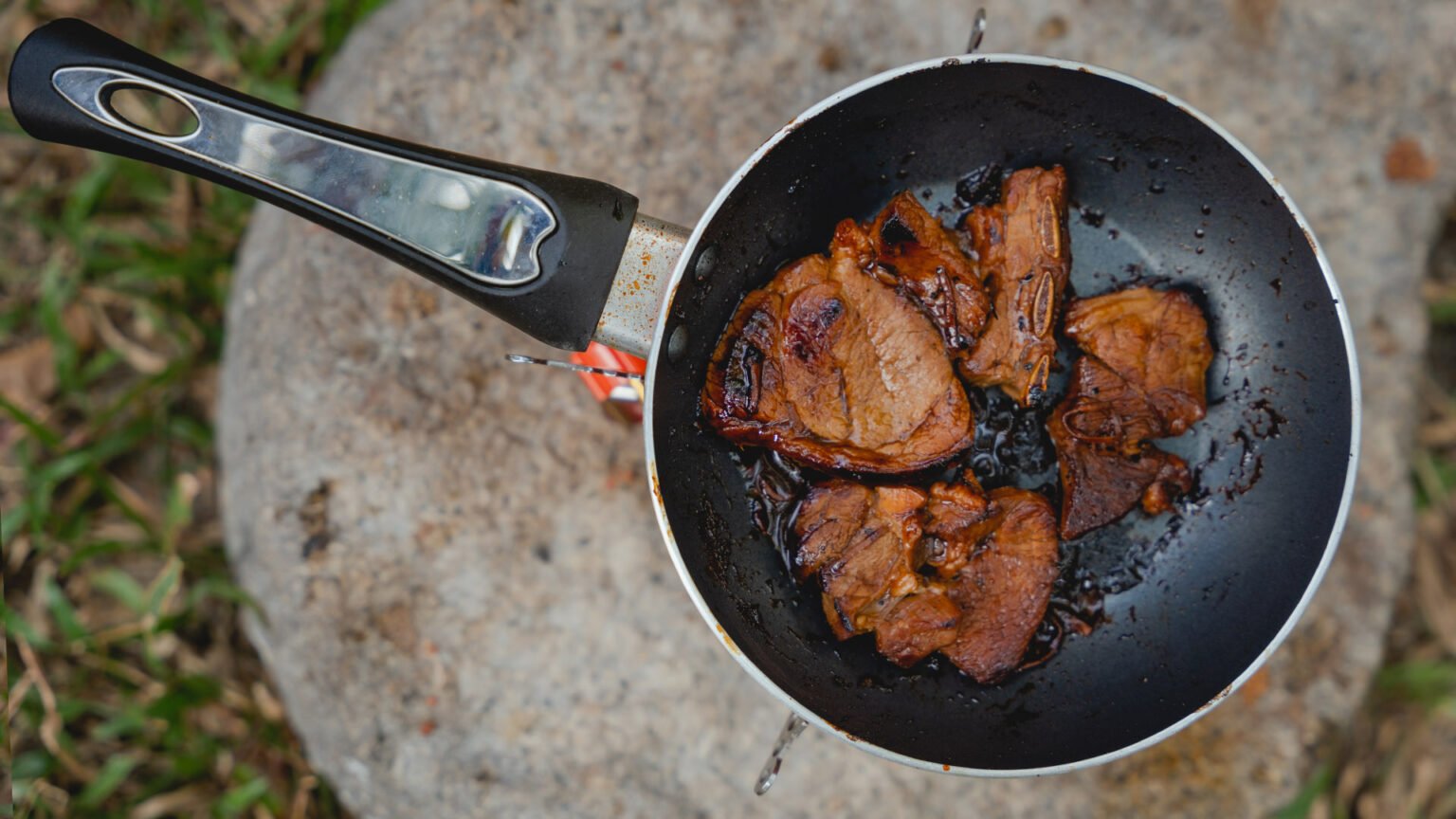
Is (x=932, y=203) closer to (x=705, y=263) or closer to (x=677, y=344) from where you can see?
(x=705, y=263)

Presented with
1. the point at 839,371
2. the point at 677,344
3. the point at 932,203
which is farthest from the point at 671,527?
the point at 932,203

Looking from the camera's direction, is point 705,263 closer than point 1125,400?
Yes

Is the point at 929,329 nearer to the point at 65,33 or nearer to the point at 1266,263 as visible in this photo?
the point at 1266,263

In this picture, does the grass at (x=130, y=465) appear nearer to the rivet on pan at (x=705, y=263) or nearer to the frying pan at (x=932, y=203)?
the frying pan at (x=932, y=203)

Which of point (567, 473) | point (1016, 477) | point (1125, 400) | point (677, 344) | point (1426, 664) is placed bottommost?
point (567, 473)

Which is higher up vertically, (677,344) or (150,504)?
(677,344)

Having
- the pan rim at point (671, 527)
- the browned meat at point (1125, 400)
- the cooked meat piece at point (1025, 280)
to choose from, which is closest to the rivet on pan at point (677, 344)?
the pan rim at point (671, 527)

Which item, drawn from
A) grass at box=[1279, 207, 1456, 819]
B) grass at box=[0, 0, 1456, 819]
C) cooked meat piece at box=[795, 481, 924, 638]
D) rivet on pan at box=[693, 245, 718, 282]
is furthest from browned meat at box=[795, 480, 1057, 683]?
grass at box=[1279, 207, 1456, 819]
